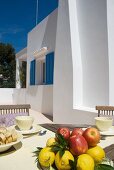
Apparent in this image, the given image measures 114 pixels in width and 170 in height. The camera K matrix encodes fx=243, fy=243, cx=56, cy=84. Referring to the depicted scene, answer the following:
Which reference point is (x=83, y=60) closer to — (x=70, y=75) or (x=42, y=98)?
(x=70, y=75)

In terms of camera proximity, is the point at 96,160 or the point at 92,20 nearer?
the point at 96,160

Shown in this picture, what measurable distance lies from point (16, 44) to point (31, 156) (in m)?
26.0

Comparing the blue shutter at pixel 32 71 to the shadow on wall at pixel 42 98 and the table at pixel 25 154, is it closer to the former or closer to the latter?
the shadow on wall at pixel 42 98

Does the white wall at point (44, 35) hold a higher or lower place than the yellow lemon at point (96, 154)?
higher

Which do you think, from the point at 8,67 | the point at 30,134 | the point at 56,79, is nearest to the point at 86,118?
the point at 56,79

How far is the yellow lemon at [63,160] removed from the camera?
1.10 m

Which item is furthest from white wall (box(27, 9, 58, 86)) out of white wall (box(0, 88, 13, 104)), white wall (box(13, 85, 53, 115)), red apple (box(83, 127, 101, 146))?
red apple (box(83, 127, 101, 146))

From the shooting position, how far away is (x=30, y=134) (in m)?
1.91

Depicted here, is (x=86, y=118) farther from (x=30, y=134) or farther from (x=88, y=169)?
(x=88, y=169)

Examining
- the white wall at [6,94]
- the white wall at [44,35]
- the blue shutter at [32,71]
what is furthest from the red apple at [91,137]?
the white wall at [6,94]

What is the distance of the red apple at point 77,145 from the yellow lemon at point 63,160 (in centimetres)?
3

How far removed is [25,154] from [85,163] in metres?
0.50

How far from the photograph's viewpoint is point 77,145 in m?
1.16

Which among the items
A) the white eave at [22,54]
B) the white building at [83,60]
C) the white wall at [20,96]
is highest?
the white eave at [22,54]
